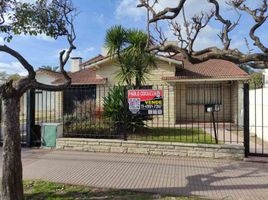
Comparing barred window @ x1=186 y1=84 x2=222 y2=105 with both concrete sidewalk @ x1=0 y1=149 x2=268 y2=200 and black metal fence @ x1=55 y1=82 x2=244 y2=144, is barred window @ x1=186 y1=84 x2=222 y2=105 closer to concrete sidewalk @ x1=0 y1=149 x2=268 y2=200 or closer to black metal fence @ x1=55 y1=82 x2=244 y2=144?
black metal fence @ x1=55 y1=82 x2=244 y2=144

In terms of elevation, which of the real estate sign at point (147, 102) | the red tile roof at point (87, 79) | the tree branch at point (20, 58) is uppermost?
the red tile roof at point (87, 79)

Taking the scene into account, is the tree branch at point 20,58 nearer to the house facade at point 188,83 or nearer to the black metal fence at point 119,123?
the black metal fence at point 119,123

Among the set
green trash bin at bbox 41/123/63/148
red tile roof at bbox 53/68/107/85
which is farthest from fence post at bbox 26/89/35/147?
red tile roof at bbox 53/68/107/85

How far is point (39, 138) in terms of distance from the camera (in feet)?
37.0

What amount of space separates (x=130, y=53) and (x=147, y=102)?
4.07 meters

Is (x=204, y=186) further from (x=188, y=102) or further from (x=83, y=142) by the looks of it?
(x=188, y=102)

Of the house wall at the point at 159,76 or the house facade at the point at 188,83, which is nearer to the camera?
the house wall at the point at 159,76

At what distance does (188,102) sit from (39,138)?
10.6m

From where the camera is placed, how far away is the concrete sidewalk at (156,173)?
6402mm

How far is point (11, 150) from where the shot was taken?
5539 mm

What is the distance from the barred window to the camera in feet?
61.4

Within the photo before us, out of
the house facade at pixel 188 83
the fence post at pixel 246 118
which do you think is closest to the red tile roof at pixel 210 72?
the house facade at pixel 188 83

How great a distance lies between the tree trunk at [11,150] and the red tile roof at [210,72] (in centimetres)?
1348

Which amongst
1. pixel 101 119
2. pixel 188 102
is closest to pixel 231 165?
pixel 101 119
